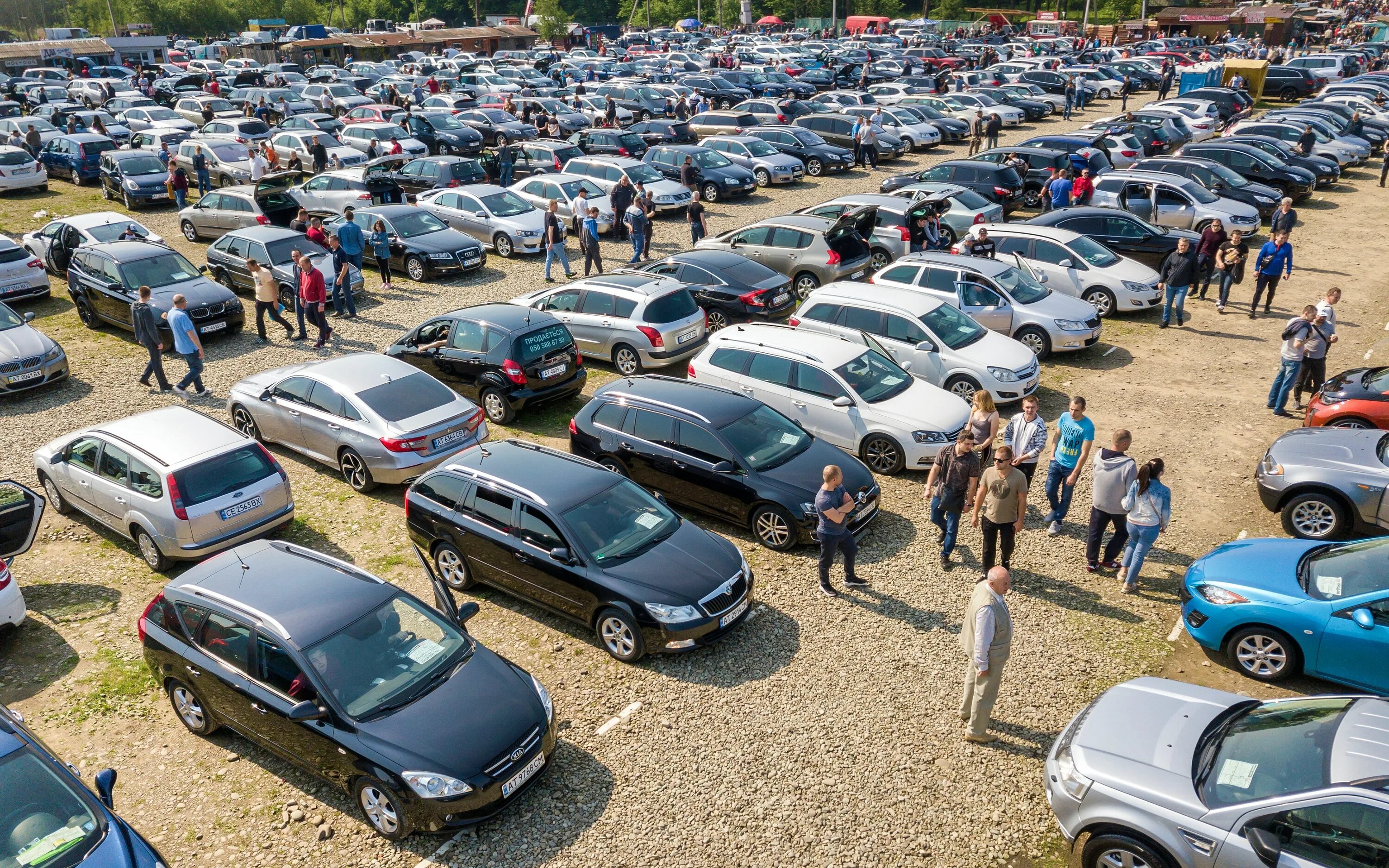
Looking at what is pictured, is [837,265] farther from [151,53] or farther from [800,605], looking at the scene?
[151,53]

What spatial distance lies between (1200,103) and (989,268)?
25.0 m

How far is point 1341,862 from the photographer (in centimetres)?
518

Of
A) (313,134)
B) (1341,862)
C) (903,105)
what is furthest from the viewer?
(903,105)

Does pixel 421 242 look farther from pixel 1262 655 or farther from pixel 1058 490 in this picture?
pixel 1262 655

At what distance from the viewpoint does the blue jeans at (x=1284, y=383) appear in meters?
13.3

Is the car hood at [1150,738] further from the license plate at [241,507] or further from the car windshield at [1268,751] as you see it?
the license plate at [241,507]

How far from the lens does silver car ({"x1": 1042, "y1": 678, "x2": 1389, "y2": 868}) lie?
533 centimetres

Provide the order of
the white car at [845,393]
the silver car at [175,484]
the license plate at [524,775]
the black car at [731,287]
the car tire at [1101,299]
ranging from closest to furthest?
the license plate at [524,775] < the silver car at [175,484] < the white car at [845,393] < the black car at [731,287] < the car tire at [1101,299]

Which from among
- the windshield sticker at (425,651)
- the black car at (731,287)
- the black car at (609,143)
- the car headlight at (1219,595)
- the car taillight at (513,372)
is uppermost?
the black car at (609,143)

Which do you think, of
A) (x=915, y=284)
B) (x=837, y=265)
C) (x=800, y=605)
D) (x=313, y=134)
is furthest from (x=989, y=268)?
(x=313, y=134)

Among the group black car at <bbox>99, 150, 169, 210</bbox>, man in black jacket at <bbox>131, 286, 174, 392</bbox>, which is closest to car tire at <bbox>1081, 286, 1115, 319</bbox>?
man in black jacket at <bbox>131, 286, 174, 392</bbox>

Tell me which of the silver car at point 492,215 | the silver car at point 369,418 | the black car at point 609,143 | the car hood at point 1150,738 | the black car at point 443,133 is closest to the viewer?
the car hood at point 1150,738

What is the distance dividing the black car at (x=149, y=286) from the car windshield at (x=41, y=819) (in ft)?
40.3

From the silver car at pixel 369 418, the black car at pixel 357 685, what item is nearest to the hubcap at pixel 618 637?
the black car at pixel 357 685
